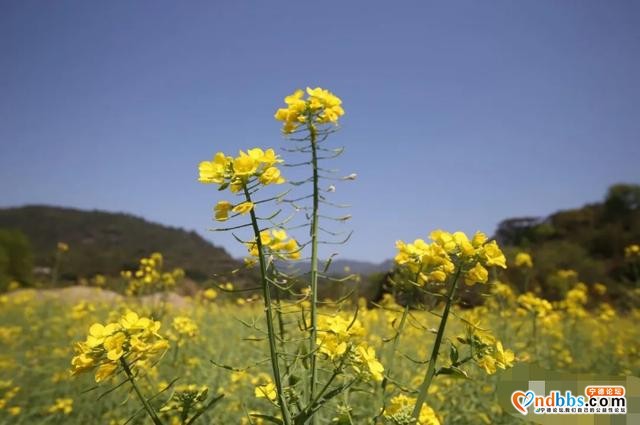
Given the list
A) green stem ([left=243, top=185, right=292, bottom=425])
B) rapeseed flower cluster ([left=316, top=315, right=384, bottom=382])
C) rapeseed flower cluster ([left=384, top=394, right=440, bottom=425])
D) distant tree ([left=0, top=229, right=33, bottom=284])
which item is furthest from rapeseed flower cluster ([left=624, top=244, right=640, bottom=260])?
distant tree ([left=0, top=229, right=33, bottom=284])

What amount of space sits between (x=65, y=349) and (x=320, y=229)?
4230 millimetres

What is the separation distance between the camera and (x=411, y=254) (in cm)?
151

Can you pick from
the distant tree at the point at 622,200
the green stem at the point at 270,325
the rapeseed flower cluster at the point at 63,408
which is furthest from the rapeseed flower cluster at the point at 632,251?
the distant tree at the point at 622,200

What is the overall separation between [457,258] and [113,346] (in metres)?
0.96

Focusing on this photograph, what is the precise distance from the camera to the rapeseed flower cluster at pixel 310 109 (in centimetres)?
140

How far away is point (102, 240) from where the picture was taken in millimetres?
18906

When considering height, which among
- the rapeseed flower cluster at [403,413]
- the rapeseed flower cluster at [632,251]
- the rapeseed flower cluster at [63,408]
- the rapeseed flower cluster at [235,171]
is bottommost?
the rapeseed flower cluster at [63,408]

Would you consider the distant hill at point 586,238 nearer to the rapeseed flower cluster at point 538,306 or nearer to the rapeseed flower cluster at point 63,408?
the rapeseed flower cluster at point 538,306

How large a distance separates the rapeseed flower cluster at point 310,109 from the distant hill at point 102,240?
10337mm

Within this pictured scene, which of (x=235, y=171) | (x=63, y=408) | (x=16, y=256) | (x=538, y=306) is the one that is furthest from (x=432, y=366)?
(x=16, y=256)

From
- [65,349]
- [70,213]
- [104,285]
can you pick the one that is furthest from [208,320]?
[70,213]

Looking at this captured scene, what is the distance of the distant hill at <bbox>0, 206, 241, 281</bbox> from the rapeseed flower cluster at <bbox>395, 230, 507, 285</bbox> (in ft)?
34.1

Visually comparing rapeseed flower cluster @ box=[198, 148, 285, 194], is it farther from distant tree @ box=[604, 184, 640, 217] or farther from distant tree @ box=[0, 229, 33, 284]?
distant tree @ box=[604, 184, 640, 217]

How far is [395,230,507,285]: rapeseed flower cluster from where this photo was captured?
4.36 feet
